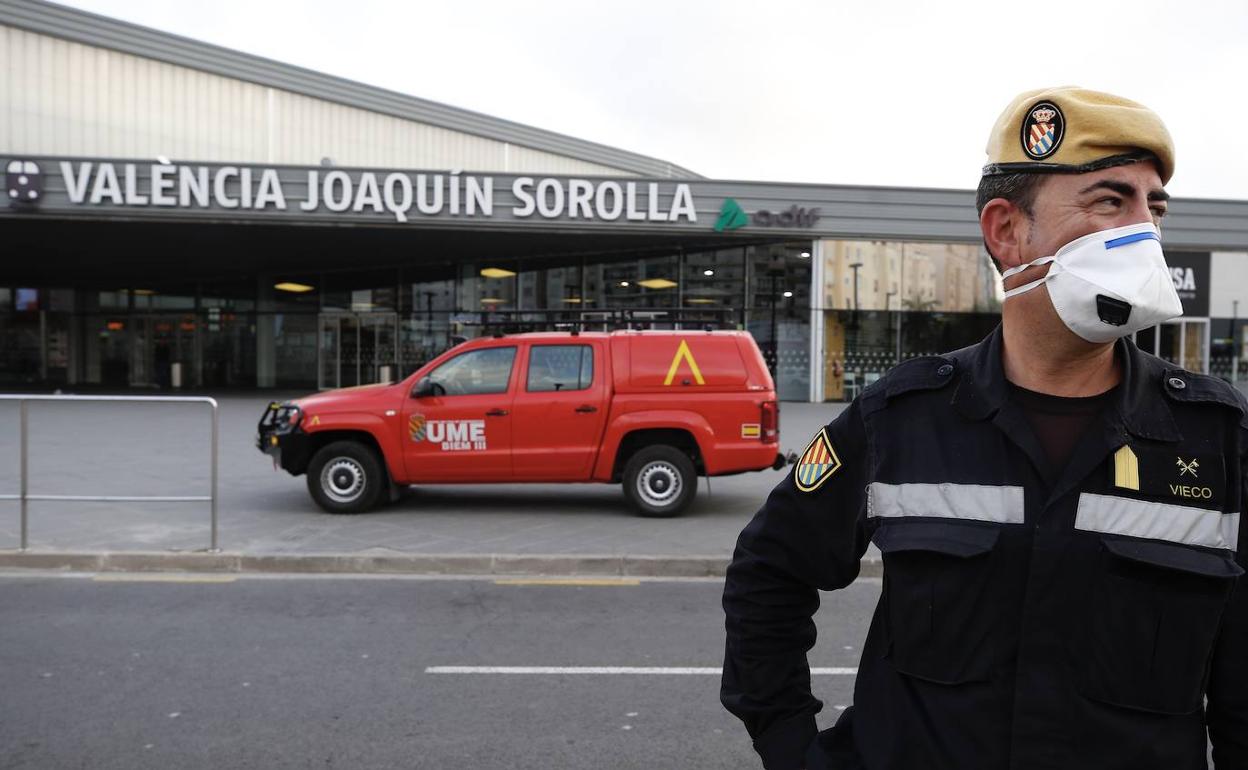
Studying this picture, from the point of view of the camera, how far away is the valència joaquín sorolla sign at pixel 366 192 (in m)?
21.1

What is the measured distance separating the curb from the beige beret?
6092 mm

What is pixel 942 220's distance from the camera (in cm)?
2256

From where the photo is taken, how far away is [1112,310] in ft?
5.00

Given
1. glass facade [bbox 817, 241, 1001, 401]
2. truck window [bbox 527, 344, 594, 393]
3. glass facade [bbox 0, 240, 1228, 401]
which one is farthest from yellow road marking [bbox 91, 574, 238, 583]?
glass facade [bbox 817, 241, 1001, 401]

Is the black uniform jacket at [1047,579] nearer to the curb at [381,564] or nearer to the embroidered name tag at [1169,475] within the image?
the embroidered name tag at [1169,475]

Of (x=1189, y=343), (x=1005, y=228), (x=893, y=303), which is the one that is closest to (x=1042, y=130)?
(x=1005, y=228)

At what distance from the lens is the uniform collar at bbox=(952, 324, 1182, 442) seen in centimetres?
152

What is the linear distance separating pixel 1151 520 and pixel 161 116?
32.1 metres

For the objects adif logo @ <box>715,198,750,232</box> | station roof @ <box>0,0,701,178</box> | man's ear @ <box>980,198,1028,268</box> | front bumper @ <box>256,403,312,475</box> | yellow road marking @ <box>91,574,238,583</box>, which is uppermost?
station roof @ <box>0,0,701,178</box>

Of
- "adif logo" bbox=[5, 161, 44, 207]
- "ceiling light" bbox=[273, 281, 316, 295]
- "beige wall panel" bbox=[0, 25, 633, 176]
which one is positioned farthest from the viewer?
"ceiling light" bbox=[273, 281, 316, 295]

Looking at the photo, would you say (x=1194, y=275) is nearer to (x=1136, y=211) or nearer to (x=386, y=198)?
(x=386, y=198)

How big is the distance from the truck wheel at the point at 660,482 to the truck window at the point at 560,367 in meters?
1.02

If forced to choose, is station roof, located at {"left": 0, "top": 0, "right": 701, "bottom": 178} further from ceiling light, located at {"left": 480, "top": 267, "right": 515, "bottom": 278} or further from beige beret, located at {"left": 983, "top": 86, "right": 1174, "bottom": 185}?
beige beret, located at {"left": 983, "top": 86, "right": 1174, "bottom": 185}

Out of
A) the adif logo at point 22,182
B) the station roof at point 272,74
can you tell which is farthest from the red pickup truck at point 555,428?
the station roof at point 272,74
